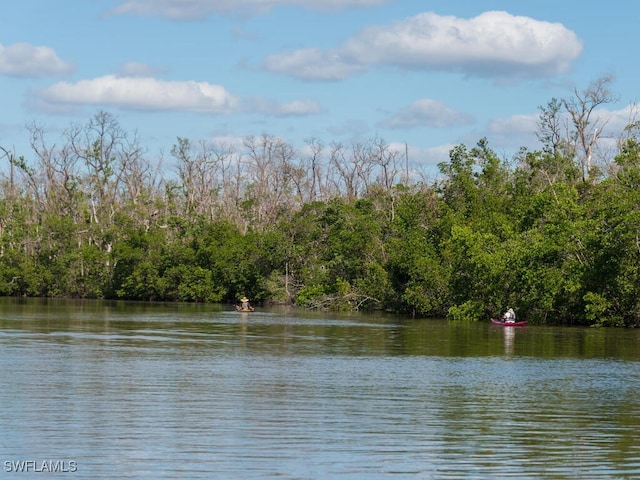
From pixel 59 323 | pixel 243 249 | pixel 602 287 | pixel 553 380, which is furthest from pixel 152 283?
pixel 553 380

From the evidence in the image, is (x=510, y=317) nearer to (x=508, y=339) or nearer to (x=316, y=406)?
(x=508, y=339)

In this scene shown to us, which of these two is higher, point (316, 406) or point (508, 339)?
point (508, 339)

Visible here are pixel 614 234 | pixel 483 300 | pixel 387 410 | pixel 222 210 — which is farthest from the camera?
pixel 222 210

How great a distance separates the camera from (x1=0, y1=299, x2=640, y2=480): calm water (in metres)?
15.4

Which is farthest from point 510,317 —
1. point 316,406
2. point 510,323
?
point 316,406

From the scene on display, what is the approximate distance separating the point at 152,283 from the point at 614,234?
42.4m

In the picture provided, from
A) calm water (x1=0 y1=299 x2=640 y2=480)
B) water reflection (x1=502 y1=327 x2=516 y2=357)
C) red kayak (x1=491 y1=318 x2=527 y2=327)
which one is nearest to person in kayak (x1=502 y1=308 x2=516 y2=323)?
red kayak (x1=491 y1=318 x2=527 y2=327)

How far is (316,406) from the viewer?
70.4 feet

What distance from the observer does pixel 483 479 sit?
567 inches

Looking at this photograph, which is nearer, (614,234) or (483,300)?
(614,234)

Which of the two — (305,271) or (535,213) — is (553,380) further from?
(305,271)

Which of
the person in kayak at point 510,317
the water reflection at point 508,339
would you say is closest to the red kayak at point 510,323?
the person in kayak at point 510,317

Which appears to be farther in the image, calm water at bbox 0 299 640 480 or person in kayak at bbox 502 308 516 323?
person in kayak at bbox 502 308 516 323

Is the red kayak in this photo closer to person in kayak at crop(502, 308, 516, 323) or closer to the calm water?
person in kayak at crop(502, 308, 516, 323)
